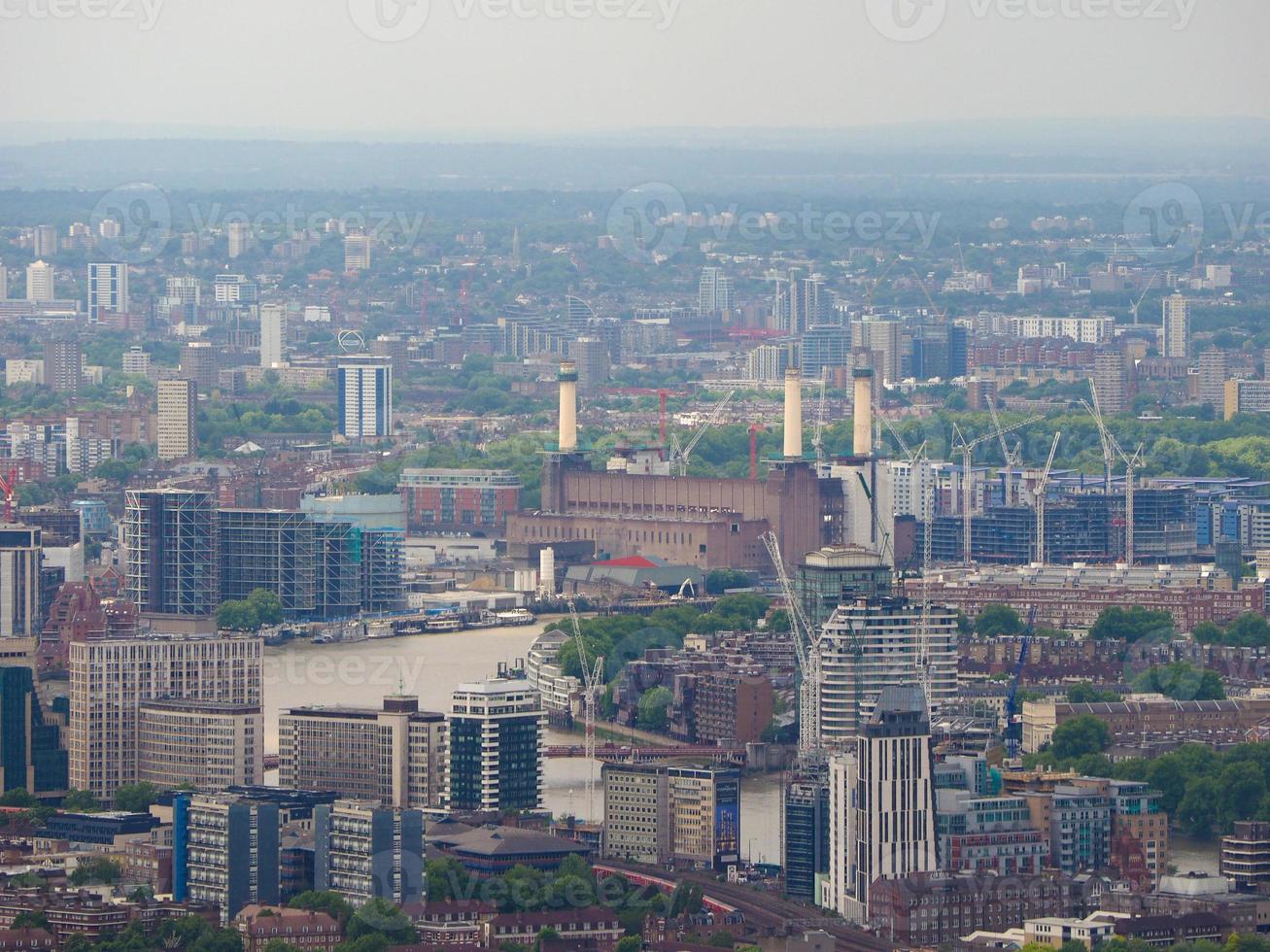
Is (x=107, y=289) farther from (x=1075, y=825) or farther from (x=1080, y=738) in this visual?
(x=1075, y=825)

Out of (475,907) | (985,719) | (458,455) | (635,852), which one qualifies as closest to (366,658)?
(985,719)

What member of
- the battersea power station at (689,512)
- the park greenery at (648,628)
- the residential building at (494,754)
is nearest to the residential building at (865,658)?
the residential building at (494,754)

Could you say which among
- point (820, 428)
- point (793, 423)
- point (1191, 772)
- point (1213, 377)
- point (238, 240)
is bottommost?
point (1191, 772)

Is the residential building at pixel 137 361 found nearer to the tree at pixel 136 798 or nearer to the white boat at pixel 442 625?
the white boat at pixel 442 625

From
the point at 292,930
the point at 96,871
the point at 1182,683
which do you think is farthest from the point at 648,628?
the point at 292,930

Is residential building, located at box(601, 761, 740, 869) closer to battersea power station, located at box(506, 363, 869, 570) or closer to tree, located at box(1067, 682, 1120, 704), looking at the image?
tree, located at box(1067, 682, 1120, 704)

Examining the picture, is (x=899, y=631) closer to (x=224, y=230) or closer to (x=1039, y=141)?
(x=224, y=230)

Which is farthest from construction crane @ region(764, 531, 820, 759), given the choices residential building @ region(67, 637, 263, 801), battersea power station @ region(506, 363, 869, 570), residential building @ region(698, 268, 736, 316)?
residential building @ region(698, 268, 736, 316)
